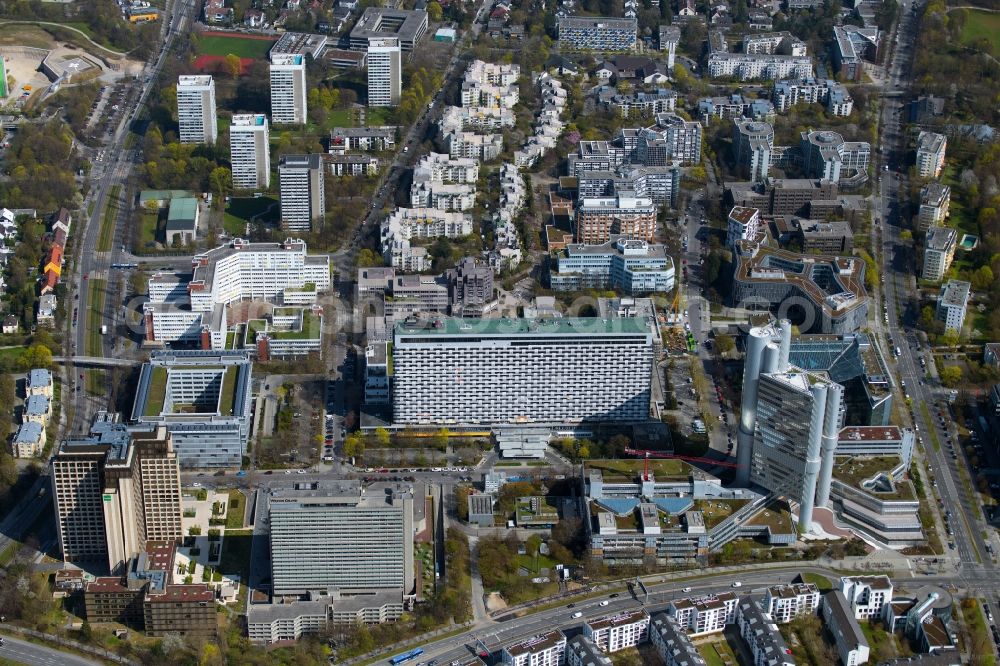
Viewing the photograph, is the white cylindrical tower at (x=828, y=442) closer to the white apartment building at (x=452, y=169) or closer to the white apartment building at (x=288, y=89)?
the white apartment building at (x=452, y=169)

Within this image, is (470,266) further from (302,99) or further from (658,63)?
(658,63)

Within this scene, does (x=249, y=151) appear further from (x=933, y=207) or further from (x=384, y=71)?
(x=933, y=207)

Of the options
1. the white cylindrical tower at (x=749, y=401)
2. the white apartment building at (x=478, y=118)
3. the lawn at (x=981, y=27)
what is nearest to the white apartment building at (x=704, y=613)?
the white cylindrical tower at (x=749, y=401)

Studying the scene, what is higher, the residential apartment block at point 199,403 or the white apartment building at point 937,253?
the white apartment building at point 937,253

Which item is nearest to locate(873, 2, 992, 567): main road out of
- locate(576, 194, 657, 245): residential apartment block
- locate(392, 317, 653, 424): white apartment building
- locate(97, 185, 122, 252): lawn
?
locate(576, 194, 657, 245): residential apartment block

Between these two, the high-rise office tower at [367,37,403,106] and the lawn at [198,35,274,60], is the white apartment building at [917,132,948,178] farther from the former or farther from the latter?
the lawn at [198,35,274,60]

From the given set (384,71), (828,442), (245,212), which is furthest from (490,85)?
→ (828,442)

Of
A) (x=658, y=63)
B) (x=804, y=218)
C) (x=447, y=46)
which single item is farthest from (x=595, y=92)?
(x=804, y=218)
